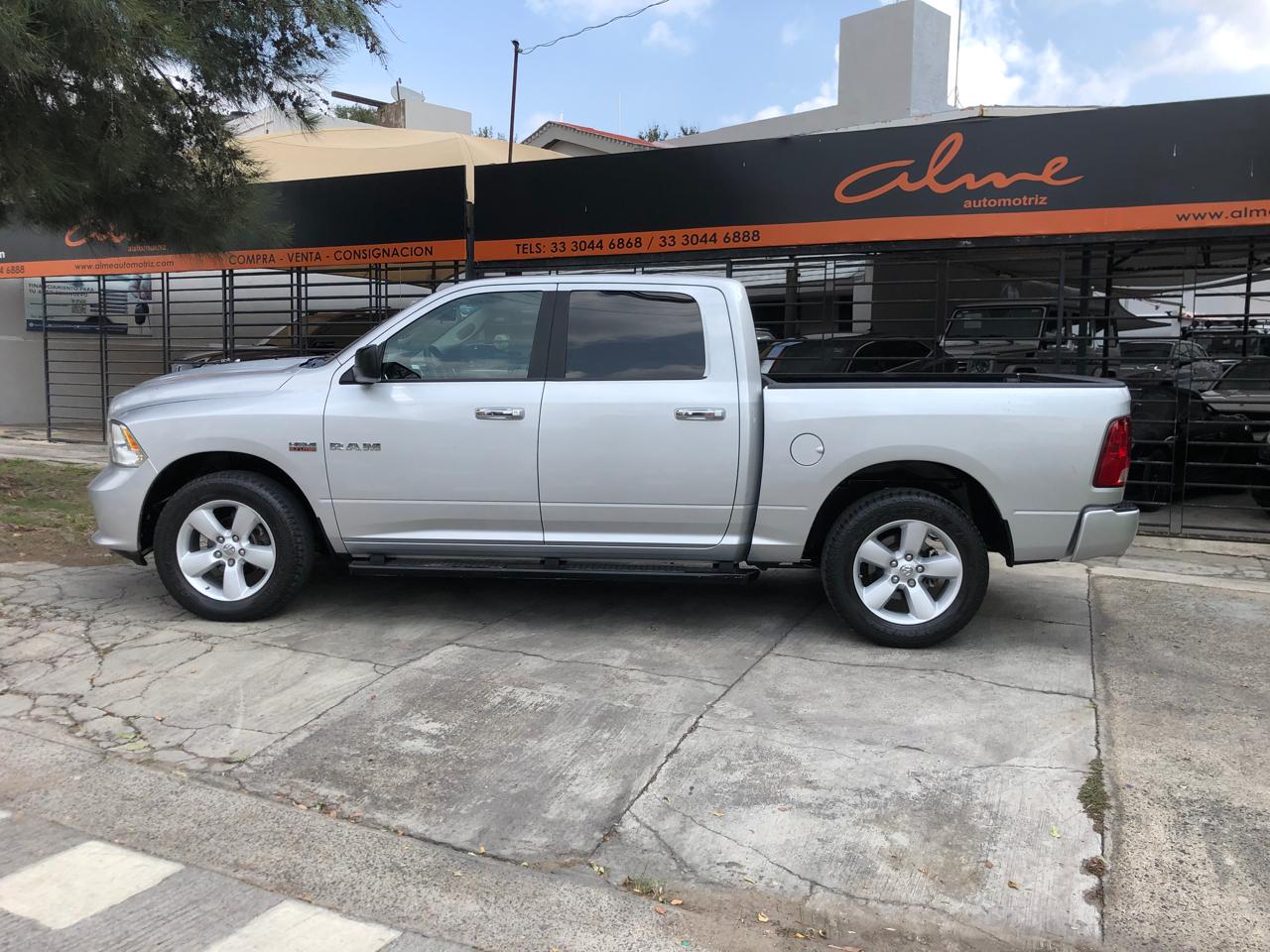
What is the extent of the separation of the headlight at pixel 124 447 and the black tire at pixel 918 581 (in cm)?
389

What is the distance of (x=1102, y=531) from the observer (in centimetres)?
500

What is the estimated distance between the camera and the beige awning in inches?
471

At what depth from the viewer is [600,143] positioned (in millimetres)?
21000

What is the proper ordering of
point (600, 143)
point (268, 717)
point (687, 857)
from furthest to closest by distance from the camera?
point (600, 143) < point (268, 717) < point (687, 857)

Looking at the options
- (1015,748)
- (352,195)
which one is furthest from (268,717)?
(352,195)

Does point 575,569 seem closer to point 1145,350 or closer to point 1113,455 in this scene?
point 1113,455

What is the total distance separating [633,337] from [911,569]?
6.49 ft

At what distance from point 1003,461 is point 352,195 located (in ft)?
29.2

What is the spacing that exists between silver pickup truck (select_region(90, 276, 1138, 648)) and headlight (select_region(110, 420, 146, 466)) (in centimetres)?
2

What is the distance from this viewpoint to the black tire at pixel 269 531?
5348 mm

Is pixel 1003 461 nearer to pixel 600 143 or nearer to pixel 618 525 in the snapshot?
pixel 618 525

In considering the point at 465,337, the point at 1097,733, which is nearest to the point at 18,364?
the point at 465,337

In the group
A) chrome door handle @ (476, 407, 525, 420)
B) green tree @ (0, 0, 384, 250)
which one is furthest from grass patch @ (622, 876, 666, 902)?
green tree @ (0, 0, 384, 250)

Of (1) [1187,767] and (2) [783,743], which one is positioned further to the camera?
(2) [783,743]
